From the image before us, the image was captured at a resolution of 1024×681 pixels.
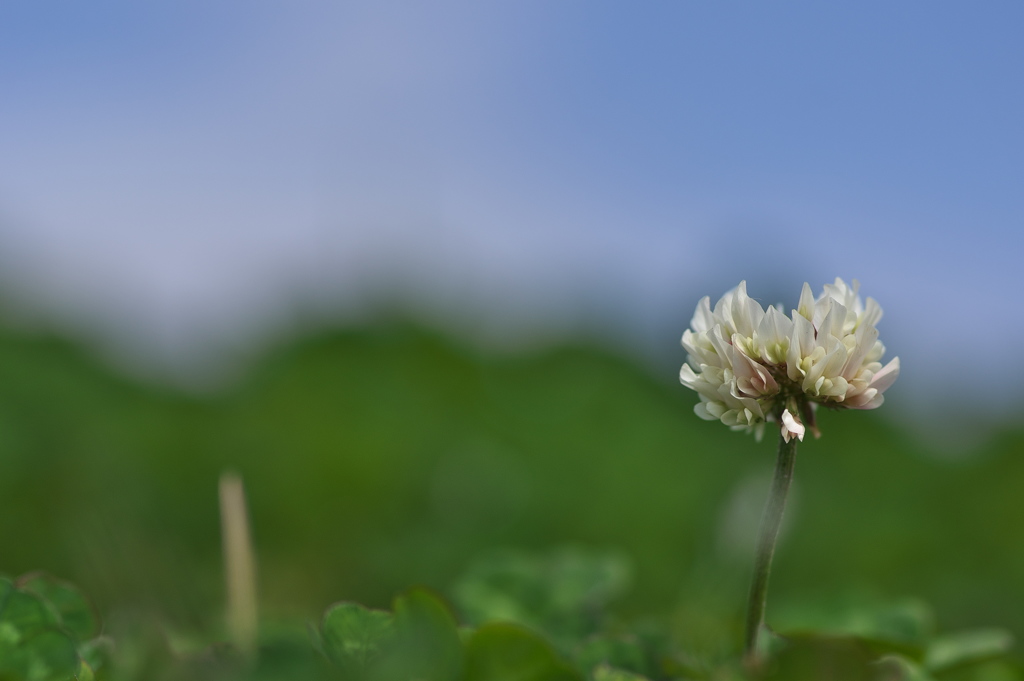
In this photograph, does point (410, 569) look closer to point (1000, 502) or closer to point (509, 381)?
point (509, 381)

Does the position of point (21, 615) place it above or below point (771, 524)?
below

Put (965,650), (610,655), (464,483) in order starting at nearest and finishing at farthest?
(610,655), (965,650), (464,483)

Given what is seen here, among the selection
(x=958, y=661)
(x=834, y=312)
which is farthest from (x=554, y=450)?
(x=834, y=312)

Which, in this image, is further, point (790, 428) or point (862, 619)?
point (862, 619)

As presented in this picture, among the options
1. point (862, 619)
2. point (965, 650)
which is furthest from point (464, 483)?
point (965, 650)

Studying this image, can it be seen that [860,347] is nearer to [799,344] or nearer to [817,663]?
[799,344]

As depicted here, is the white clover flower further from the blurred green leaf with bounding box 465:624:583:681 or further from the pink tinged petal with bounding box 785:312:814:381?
the blurred green leaf with bounding box 465:624:583:681
